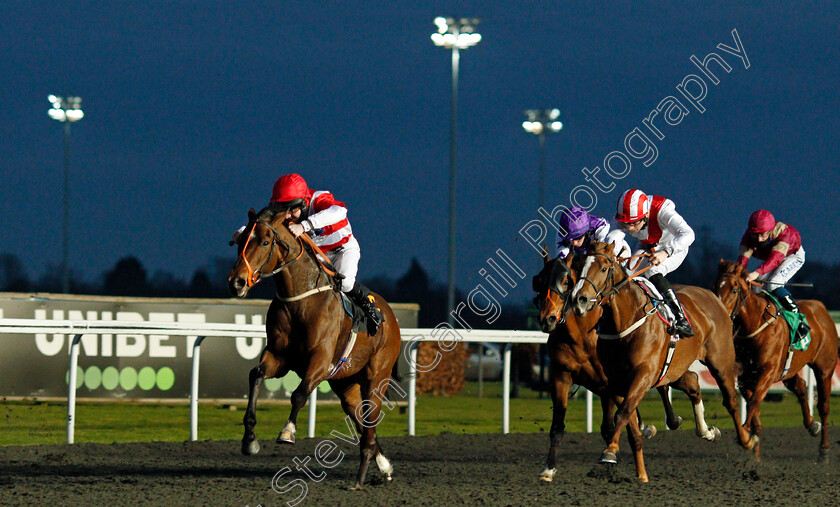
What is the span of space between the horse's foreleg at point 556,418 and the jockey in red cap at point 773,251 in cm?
238

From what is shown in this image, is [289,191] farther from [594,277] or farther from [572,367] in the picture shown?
[572,367]

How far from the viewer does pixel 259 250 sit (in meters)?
Answer: 4.81

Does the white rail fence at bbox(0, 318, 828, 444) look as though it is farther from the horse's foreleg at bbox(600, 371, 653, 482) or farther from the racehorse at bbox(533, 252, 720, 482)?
the horse's foreleg at bbox(600, 371, 653, 482)

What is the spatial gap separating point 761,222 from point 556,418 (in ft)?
9.21

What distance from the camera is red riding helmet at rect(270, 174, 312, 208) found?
17.2 ft

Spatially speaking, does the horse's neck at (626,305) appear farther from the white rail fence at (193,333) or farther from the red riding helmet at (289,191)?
the white rail fence at (193,333)

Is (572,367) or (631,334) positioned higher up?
(631,334)

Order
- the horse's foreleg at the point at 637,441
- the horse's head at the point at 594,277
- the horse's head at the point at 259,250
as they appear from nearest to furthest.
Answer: the horse's head at the point at 259,250
the horse's head at the point at 594,277
the horse's foreleg at the point at 637,441

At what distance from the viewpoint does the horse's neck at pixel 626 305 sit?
546cm

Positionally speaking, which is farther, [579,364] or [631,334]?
[579,364]

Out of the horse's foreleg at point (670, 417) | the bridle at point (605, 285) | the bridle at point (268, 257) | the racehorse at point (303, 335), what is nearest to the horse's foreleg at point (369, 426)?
the racehorse at point (303, 335)

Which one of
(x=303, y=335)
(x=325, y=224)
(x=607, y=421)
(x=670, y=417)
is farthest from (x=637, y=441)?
(x=325, y=224)

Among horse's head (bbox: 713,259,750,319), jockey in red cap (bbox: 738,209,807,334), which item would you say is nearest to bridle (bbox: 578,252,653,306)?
horse's head (bbox: 713,259,750,319)

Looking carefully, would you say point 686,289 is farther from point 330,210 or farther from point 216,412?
point 216,412
